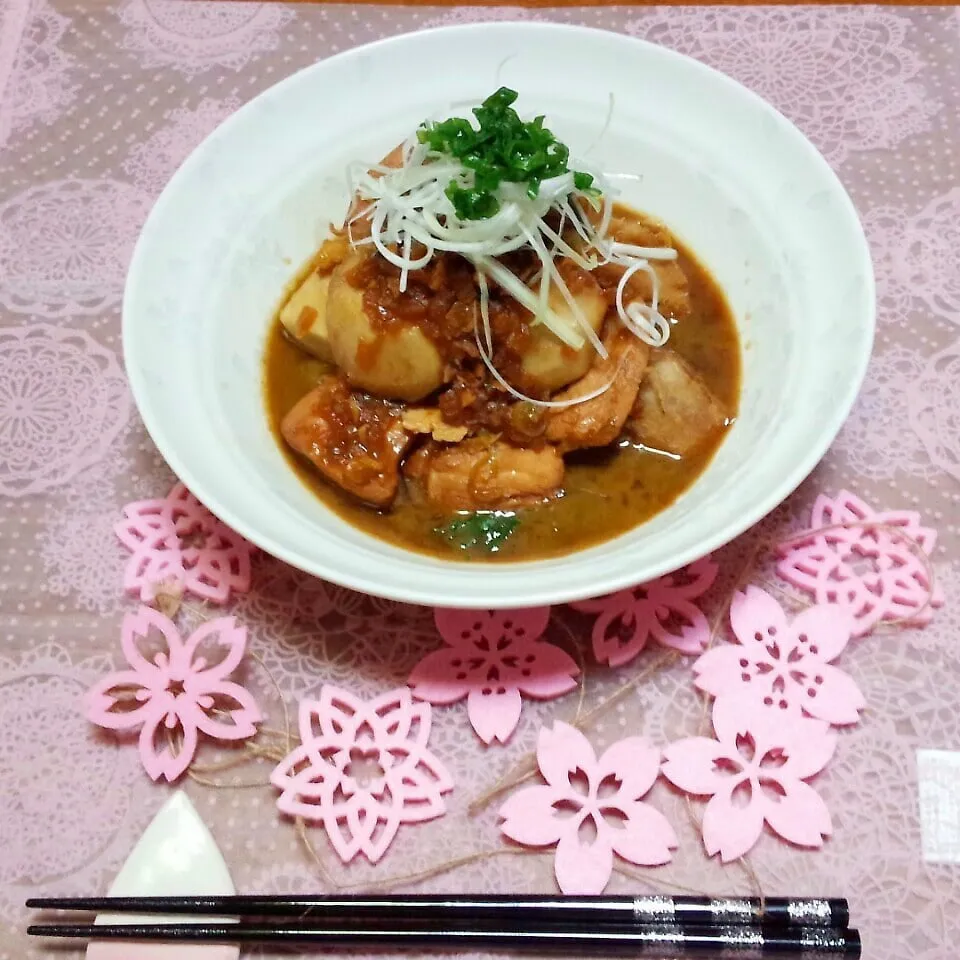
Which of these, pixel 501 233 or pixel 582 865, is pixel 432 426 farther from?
pixel 582 865

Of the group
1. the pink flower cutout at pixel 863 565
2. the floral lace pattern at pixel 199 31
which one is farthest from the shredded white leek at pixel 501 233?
the floral lace pattern at pixel 199 31

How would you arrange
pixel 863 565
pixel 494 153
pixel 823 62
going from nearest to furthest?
pixel 494 153 < pixel 863 565 < pixel 823 62

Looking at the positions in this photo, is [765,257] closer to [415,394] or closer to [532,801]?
[415,394]

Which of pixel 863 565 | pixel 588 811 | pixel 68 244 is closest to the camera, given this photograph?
pixel 588 811

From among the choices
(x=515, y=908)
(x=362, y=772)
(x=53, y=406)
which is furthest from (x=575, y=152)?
(x=515, y=908)

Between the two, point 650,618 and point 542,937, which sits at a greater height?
point 650,618

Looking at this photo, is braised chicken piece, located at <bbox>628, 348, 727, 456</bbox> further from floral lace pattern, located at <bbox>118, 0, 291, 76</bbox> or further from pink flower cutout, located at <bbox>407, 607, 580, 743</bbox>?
floral lace pattern, located at <bbox>118, 0, 291, 76</bbox>

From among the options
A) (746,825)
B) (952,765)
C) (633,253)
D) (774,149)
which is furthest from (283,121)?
(952,765)

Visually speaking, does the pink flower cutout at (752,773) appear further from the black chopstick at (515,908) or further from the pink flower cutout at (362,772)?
the pink flower cutout at (362,772)

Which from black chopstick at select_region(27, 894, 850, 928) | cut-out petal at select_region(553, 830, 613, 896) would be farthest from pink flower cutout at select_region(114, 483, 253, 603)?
cut-out petal at select_region(553, 830, 613, 896)
